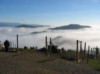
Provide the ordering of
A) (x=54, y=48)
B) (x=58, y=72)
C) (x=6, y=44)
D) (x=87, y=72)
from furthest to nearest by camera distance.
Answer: (x=54, y=48) → (x=6, y=44) → (x=87, y=72) → (x=58, y=72)

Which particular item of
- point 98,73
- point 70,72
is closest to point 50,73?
point 70,72

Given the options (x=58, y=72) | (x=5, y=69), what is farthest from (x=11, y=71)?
(x=58, y=72)

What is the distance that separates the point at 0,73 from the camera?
1688cm

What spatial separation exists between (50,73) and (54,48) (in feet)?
87.2

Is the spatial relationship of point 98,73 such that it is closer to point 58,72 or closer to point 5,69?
point 58,72

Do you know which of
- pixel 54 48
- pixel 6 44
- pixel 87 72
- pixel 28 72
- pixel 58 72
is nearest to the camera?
pixel 28 72

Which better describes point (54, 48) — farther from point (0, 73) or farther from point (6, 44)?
point (0, 73)

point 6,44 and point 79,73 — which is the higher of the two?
point 6,44

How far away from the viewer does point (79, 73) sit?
66.4ft

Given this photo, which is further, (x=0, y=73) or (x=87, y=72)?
(x=87, y=72)

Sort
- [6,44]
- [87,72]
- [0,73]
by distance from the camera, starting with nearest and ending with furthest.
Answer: [0,73] < [87,72] < [6,44]

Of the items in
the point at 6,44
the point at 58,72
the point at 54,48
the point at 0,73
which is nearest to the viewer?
the point at 0,73

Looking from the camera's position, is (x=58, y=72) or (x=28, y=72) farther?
(x=58, y=72)

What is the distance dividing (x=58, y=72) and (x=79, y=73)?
207cm
